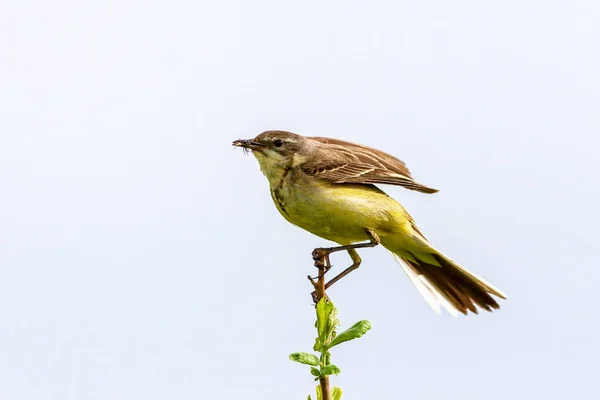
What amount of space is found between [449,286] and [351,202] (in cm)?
126

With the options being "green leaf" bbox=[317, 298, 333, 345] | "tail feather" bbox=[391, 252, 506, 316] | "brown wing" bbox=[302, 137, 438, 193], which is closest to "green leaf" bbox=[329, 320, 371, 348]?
"green leaf" bbox=[317, 298, 333, 345]

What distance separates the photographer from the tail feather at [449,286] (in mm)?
8289

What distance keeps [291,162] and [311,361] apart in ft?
15.2

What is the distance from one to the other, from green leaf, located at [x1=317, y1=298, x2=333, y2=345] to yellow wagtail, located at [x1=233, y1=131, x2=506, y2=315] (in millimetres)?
3514

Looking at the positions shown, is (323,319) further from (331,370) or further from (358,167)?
(358,167)

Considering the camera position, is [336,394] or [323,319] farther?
[323,319]

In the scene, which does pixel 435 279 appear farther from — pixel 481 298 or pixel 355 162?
pixel 355 162

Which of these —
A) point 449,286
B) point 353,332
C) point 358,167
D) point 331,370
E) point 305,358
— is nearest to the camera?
point 331,370

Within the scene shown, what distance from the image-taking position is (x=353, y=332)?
159 inches

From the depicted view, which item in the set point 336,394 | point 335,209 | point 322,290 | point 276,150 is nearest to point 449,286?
point 335,209

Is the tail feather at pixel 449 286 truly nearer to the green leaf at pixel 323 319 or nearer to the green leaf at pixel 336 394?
the green leaf at pixel 323 319

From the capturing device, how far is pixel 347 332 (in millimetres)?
4062

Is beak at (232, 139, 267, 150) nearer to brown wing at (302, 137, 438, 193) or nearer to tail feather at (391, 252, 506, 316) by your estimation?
brown wing at (302, 137, 438, 193)

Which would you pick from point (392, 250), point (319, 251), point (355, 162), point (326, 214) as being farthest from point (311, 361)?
point (392, 250)
